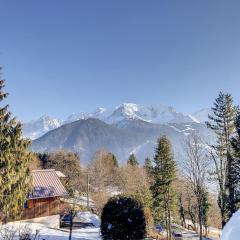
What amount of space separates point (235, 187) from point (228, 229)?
1073 inches

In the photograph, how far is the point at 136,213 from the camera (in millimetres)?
23078

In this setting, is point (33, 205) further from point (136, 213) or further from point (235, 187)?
point (235, 187)

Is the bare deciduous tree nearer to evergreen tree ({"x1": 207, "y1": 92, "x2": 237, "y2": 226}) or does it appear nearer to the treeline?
the treeline

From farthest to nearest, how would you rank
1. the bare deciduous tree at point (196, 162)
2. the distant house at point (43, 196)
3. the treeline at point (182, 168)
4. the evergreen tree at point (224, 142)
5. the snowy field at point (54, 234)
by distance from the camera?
1. the distant house at point (43, 196)
2. the evergreen tree at point (224, 142)
3. the bare deciduous tree at point (196, 162)
4. the snowy field at point (54, 234)
5. the treeline at point (182, 168)

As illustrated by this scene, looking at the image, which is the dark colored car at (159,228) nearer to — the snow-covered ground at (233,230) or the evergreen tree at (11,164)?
the evergreen tree at (11,164)

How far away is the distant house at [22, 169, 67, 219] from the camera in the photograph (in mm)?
35906

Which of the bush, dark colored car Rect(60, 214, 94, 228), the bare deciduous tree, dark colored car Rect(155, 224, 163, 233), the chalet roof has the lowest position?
dark colored car Rect(155, 224, 163, 233)

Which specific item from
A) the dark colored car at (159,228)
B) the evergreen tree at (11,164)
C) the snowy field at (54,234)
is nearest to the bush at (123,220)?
the snowy field at (54,234)

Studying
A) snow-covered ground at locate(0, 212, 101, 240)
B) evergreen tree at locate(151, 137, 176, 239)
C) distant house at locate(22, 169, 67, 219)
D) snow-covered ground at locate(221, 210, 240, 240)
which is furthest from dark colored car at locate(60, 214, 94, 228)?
snow-covered ground at locate(221, 210, 240, 240)

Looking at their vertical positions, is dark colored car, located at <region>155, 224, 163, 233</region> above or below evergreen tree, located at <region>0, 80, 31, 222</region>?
below

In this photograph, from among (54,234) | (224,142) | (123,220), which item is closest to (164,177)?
(224,142)

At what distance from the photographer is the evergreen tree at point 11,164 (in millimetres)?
22031

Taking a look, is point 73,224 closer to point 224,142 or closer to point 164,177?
point 164,177

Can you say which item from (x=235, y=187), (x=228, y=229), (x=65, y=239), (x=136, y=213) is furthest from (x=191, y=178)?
(x=228, y=229)
